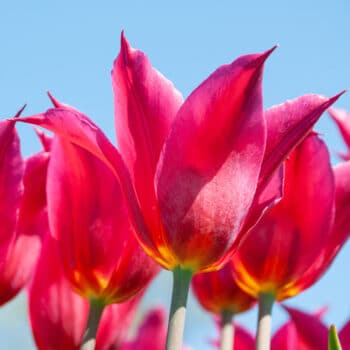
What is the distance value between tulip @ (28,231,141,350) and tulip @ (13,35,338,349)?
150 millimetres

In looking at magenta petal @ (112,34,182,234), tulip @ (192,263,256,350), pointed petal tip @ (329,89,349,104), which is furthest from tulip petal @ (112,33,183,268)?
tulip @ (192,263,256,350)

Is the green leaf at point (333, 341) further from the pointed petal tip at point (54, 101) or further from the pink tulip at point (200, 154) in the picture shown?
the pointed petal tip at point (54, 101)

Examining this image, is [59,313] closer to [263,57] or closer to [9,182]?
[9,182]

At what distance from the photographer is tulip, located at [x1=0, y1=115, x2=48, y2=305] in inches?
25.1

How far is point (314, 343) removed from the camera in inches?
26.7

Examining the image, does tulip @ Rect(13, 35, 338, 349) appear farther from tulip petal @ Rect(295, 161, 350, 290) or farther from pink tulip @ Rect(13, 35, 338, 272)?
tulip petal @ Rect(295, 161, 350, 290)

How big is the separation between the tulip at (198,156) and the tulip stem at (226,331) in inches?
6.9

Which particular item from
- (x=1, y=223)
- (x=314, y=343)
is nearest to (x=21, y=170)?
(x=1, y=223)

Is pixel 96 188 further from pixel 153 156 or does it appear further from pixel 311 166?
pixel 311 166

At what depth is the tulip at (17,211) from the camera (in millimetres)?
637

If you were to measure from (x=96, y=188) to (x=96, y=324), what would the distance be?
106mm

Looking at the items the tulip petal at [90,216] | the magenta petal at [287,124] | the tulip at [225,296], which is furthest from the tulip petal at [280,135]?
the tulip at [225,296]

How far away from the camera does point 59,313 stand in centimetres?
73

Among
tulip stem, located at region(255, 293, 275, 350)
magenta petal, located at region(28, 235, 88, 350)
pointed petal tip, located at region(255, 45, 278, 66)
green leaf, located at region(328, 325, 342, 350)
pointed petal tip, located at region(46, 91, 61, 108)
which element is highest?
pointed petal tip, located at region(255, 45, 278, 66)
